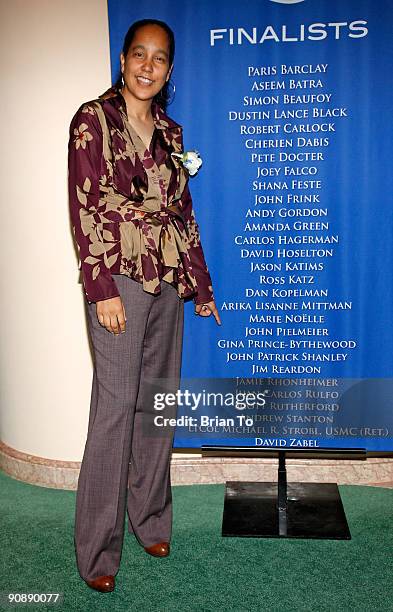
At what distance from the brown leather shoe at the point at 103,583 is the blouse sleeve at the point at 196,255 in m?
0.92

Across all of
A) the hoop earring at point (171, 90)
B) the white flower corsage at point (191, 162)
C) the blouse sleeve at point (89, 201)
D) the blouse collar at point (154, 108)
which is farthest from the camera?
the hoop earring at point (171, 90)

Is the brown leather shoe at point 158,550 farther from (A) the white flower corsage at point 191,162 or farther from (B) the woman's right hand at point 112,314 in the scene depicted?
(A) the white flower corsage at point 191,162

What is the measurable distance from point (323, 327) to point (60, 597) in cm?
125

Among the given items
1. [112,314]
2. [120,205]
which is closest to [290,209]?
[120,205]

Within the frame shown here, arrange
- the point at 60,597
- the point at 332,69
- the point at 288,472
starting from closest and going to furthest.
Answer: the point at 60,597 → the point at 332,69 → the point at 288,472

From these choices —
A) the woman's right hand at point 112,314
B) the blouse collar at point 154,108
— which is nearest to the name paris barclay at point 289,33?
the blouse collar at point 154,108

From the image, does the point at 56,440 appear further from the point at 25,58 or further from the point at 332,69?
the point at 332,69

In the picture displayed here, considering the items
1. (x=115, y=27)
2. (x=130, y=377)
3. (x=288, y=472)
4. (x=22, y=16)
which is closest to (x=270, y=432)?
(x=288, y=472)

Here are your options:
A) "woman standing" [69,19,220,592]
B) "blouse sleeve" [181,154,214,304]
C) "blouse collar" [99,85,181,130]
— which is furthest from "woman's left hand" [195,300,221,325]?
"blouse collar" [99,85,181,130]

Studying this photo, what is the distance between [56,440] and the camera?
296 centimetres

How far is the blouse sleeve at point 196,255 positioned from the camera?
96.7 inches

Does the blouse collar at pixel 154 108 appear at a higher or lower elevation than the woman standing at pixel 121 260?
higher

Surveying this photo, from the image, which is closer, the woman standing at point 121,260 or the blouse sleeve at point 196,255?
the woman standing at point 121,260

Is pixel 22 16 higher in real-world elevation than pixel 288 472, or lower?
higher
